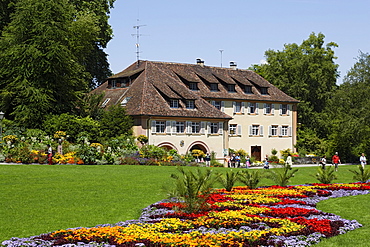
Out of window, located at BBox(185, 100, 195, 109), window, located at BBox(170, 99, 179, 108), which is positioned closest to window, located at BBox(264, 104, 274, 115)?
window, located at BBox(185, 100, 195, 109)

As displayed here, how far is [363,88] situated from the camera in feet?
228

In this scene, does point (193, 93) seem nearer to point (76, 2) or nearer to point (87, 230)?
point (76, 2)

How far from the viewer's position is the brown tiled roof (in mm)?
54625

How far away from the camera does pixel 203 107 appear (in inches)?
2280

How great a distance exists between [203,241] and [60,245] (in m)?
3.20

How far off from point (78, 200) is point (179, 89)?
37562 millimetres

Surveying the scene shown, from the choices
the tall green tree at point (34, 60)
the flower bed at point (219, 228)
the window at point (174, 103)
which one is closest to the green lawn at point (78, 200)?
the flower bed at point (219, 228)

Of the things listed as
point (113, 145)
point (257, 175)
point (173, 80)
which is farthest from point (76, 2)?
point (257, 175)

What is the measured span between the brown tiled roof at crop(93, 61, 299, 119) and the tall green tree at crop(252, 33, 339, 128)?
5.43 metres

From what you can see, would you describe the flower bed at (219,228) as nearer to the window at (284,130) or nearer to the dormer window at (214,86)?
the dormer window at (214,86)

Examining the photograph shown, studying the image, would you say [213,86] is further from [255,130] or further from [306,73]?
[306,73]

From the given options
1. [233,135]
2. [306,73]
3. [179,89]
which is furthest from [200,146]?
[306,73]

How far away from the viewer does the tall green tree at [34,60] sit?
147 feet

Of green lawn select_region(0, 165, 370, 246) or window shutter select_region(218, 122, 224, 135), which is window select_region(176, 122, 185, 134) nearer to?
window shutter select_region(218, 122, 224, 135)
